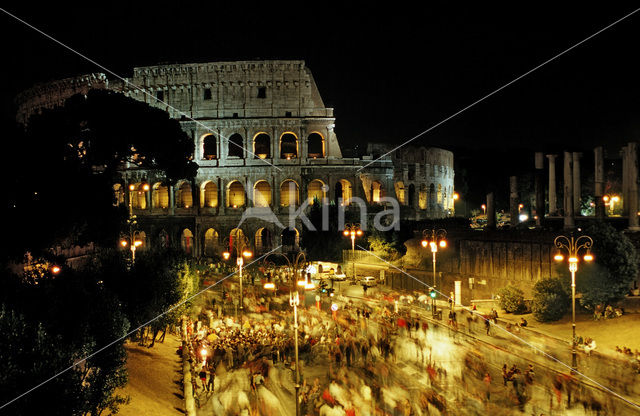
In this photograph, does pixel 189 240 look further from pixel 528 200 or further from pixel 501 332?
pixel 528 200

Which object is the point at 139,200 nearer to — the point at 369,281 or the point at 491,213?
the point at 369,281

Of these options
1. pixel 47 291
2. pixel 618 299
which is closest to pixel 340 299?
pixel 618 299

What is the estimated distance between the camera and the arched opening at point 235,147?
1825 inches

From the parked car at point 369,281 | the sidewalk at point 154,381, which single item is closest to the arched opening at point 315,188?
the parked car at point 369,281

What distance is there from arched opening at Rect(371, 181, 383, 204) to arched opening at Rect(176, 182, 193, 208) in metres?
15.6

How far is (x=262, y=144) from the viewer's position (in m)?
48.7

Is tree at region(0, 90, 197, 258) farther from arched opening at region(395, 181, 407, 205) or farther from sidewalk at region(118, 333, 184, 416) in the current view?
arched opening at region(395, 181, 407, 205)

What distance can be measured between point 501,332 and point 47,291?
1562 centimetres

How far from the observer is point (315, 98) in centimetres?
4609

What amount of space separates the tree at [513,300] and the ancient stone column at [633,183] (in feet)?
28.9

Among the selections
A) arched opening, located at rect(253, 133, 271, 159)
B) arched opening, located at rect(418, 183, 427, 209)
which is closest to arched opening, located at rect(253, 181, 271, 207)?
arched opening, located at rect(253, 133, 271, 159)

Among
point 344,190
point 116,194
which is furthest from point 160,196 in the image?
point 344,190

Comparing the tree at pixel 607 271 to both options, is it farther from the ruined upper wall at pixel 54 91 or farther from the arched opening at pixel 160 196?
the ruined upper wall at pixel 54 91

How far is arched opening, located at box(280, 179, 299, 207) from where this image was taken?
44.5m
